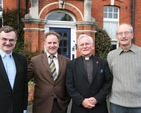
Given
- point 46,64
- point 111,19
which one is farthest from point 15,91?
point 111,19

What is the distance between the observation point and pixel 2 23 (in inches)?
405

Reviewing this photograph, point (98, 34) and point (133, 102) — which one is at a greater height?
point (98, 34)

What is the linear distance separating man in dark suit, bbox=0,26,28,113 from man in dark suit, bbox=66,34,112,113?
0.79 m

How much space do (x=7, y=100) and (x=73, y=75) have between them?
3.56 ft

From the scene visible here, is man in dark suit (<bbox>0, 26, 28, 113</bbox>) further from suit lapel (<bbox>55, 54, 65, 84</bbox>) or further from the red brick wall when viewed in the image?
the red brick wall

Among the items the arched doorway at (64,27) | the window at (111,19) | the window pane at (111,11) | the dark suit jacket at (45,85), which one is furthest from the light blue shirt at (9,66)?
the window pane at (111,11)

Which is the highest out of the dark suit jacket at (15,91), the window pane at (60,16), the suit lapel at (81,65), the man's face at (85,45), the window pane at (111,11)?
the window pane at (111,11)

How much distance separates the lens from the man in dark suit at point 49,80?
10.1 feet

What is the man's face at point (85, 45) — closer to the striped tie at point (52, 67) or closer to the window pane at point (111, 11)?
the striped tie at point (52, 67)

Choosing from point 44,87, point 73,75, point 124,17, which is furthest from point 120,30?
point 124,17

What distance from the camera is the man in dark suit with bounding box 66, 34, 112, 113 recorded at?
118 inches

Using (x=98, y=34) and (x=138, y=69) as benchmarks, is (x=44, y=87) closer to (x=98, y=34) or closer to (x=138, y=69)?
(x=138, y=69)

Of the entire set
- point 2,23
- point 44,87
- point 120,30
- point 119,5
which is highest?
point 119,5

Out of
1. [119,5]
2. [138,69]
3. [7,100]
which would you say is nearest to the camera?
[7,100]
